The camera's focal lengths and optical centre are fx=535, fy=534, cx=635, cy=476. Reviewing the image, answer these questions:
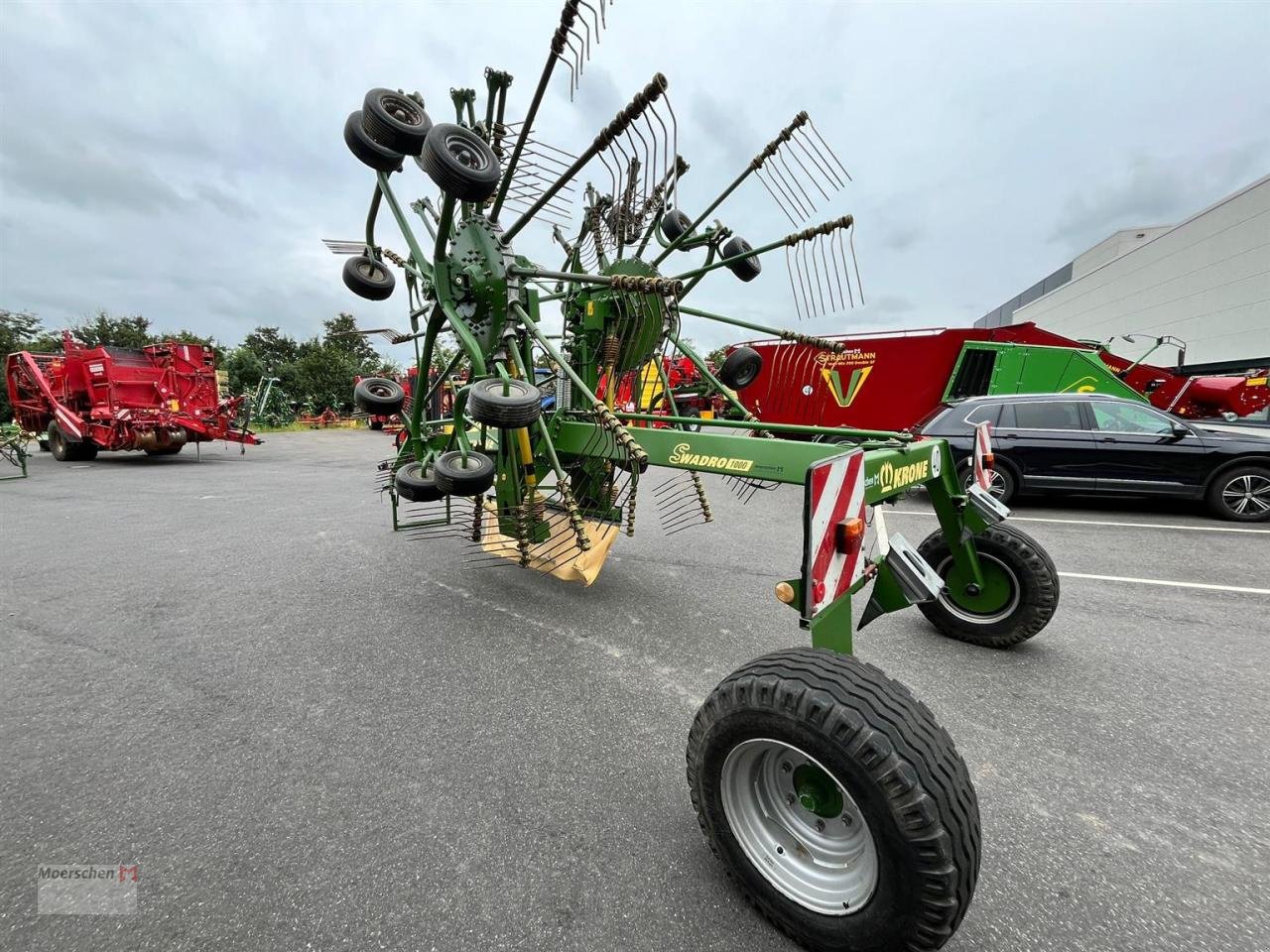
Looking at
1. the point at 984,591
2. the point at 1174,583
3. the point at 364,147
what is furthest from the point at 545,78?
the point at 1174,583

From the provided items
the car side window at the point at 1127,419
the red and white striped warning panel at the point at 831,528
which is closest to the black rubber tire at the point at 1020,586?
the red and white striped warning panel at the point at 831,528

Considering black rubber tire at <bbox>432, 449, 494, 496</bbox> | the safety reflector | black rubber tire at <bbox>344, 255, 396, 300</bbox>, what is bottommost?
black rubber tire at <bbox>432, 449, 494, 496</bbox>

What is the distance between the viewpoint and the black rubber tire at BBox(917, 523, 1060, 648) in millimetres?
2887

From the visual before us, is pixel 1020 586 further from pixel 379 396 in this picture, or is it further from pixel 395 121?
pixel 379 396

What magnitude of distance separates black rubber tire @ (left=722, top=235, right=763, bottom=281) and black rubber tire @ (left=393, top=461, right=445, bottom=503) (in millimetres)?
2427

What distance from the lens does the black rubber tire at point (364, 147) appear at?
2895 mm

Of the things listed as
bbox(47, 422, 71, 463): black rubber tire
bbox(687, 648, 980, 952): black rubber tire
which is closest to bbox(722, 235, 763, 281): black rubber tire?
bbox(687, 648, 980, 952): black rubber tire

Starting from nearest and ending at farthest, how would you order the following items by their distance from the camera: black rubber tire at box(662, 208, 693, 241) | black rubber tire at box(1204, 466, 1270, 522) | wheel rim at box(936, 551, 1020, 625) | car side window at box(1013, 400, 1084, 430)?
wheel rim at box(936, 551, 1020, 625), black rubber tire at box(662, 208, 693, 241), black rubber tire at box(1204, 466, 1270, 522), car side window at box(1013, 400, 1084, 430)

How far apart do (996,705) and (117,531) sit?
25.6 ft

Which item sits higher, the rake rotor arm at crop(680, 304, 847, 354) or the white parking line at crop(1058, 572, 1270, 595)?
the rake rotor arm at crop(680, 304, 847, 354)

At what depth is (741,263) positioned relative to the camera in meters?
3.70

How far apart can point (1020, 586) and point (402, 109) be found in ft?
13.8

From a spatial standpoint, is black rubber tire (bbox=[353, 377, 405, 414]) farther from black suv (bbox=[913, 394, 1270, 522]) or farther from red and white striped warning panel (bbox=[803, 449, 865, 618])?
black suv (bbox=[913, 394, 1270, 522])

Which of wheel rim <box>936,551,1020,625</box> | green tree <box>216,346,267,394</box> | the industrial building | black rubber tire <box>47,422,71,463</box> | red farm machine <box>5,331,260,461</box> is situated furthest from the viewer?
green tree <box>216,346,267,394</box>
